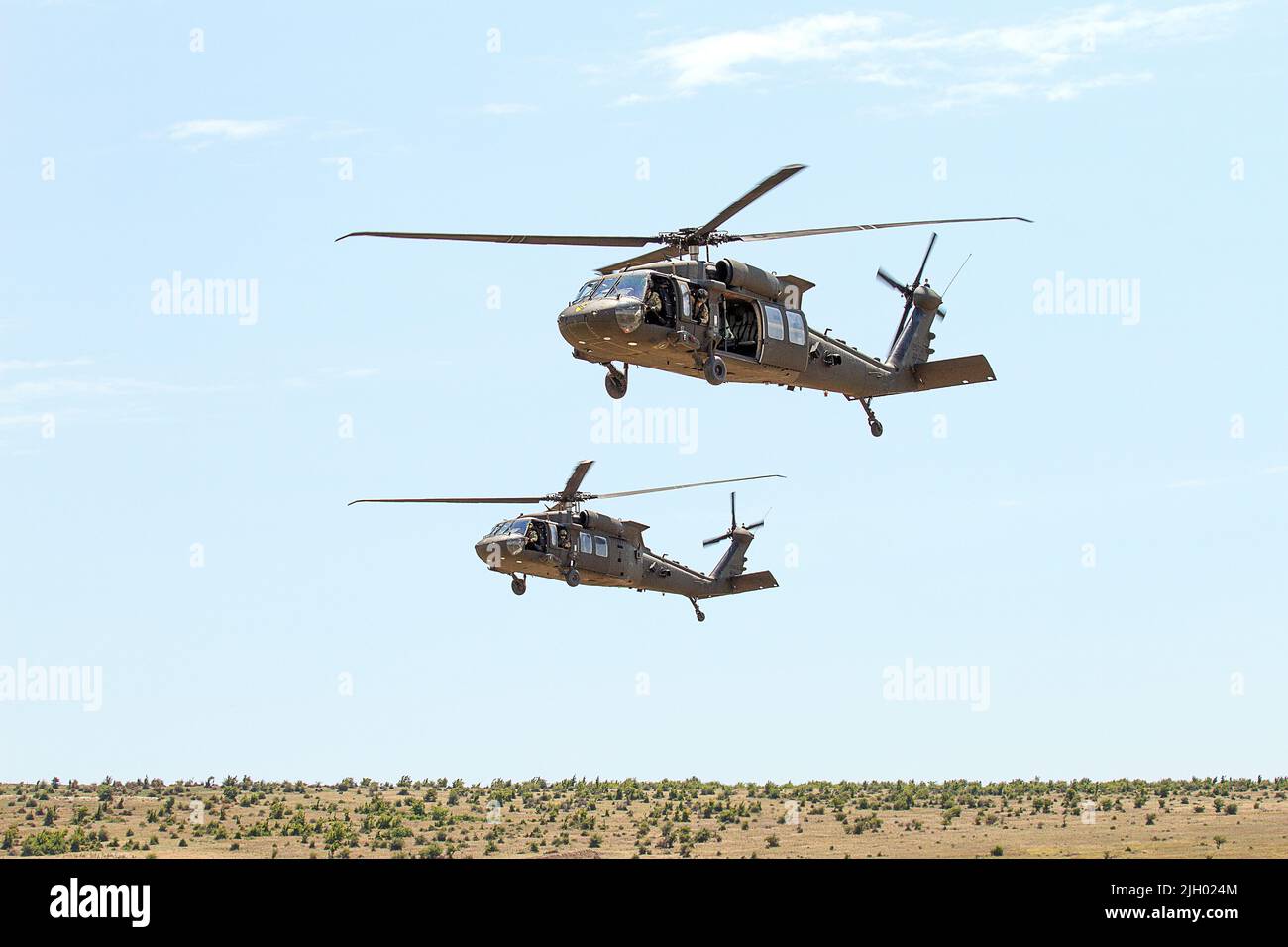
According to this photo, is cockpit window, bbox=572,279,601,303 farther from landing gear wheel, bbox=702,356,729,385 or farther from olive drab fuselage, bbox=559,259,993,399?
landing gear wheel, bbox=702,356,729,385

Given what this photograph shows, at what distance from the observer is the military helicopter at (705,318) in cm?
3694

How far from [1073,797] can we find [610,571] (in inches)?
1583

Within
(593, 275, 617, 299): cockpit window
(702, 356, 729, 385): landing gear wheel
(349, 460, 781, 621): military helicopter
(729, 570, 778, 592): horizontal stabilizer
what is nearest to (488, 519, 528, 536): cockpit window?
(349, 460, 781, 621): military helicopter

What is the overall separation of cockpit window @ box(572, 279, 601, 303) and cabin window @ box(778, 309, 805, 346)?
17.8 ft

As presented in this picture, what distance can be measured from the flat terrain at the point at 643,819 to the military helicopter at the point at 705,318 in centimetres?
2681

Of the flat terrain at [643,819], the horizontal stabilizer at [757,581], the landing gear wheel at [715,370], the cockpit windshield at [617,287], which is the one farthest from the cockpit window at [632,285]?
the flat terrain at [643,819]

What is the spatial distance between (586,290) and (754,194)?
14.5 ft

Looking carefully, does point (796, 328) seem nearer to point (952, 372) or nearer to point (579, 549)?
point (952, 372)

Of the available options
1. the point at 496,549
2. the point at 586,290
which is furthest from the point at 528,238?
the point at 496,549

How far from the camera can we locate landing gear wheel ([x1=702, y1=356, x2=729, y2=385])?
1518 inches
